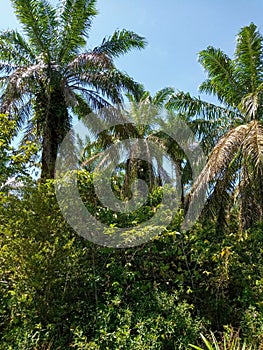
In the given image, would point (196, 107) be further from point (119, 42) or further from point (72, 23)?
point (72, 23)

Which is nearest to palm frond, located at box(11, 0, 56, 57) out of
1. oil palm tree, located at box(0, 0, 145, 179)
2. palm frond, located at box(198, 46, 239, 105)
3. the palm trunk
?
oil palm tree, located at box(0, 0, 145, 179)

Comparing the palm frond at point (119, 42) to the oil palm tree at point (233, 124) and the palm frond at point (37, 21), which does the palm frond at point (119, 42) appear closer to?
the palm frond at point (37, 21)

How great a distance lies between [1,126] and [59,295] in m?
3.85

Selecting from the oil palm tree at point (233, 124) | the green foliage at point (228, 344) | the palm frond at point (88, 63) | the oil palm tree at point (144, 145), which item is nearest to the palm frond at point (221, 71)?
the oil palm tree at point (233, 124)

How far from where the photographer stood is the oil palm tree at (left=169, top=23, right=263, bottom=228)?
945cm

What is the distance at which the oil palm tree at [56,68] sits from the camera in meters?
11.2

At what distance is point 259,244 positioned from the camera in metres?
8.26

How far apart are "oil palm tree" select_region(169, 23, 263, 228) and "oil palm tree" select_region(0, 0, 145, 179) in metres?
2.43

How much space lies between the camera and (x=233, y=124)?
39.1ft

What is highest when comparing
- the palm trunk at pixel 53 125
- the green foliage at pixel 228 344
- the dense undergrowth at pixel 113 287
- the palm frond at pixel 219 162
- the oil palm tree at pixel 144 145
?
the oil palm tree at pixel 144 145

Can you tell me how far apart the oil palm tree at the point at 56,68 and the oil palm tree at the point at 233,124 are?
243 cm

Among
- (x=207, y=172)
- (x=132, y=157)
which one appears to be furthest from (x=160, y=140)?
(x=207, y=172)

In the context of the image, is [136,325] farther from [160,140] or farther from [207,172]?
[160,140]

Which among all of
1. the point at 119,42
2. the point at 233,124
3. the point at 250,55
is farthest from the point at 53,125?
the point at 250,55
